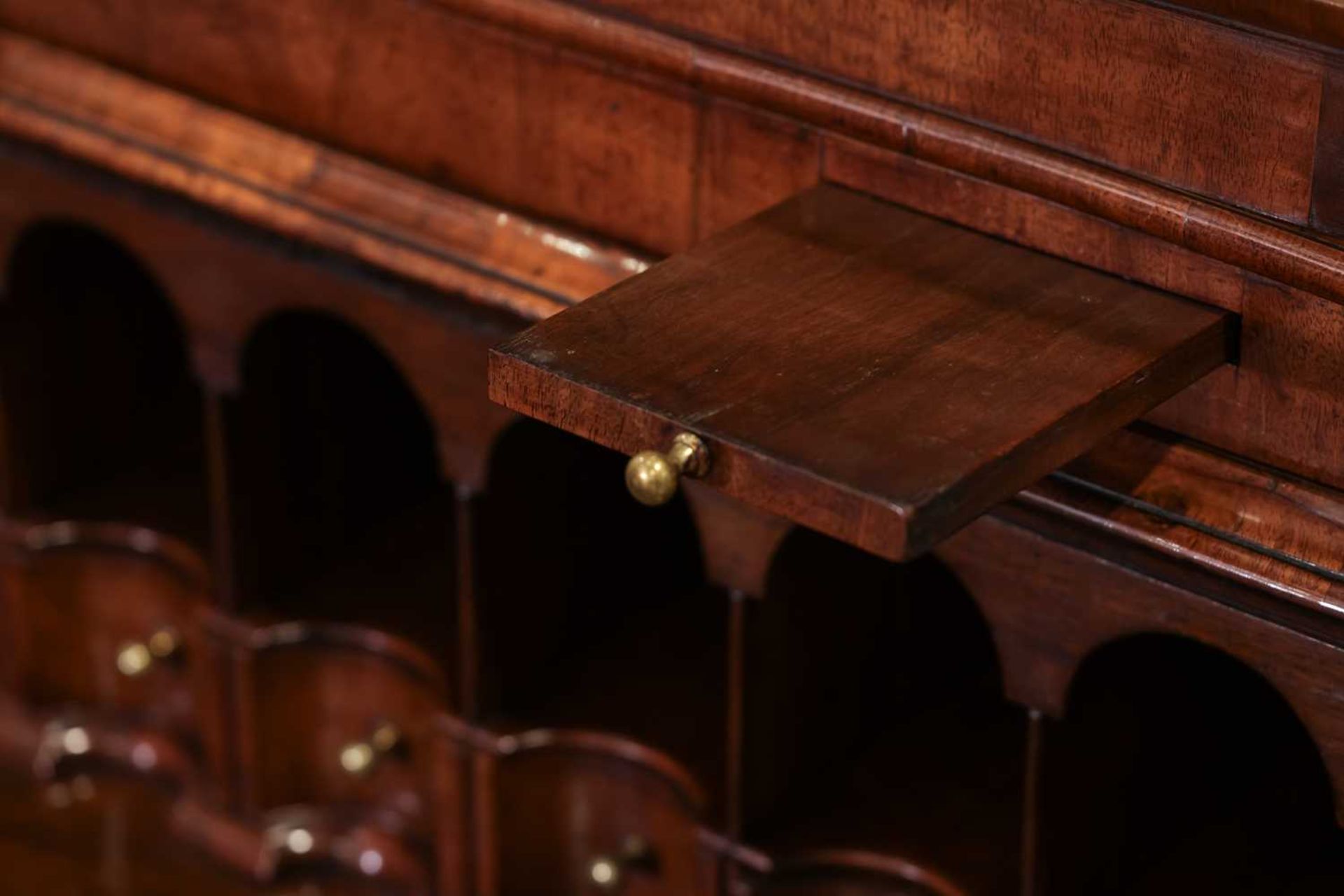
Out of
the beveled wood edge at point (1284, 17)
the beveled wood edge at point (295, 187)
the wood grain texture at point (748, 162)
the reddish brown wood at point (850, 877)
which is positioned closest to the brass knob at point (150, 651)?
the beveled wood edge at point (295, 187)

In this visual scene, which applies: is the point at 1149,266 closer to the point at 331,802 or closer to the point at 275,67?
the point at 275,67

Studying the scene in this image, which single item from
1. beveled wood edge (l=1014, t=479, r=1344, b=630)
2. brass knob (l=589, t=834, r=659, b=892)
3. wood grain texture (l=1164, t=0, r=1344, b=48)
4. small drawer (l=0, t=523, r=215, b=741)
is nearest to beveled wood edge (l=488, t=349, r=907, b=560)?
beveled wood edge (l=1014, t=479, r=1344, b=630)

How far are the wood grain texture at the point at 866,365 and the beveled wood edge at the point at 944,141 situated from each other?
4 centimetres

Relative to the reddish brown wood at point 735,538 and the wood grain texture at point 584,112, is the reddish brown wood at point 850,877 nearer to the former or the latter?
the reddish brown wood at point 735,538

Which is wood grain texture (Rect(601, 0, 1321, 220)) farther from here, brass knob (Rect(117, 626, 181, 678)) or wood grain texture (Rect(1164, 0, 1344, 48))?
brass knob (Rect(117, 626, 181, 678))

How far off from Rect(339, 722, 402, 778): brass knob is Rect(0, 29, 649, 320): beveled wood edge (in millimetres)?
450

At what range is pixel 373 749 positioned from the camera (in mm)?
1948

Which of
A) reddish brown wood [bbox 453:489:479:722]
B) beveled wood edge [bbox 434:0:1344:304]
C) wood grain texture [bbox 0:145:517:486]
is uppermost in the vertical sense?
beveled wood edge [bbox 434:0:1344:304]

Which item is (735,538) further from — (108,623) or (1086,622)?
(108,623)

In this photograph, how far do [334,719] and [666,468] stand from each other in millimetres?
895

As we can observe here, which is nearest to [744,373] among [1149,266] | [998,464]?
[998,464]

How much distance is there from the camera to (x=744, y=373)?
4.10 feet

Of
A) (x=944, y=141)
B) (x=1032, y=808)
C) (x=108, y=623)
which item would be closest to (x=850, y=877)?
(x=1032, y=808)

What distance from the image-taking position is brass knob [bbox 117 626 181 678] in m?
2.06
